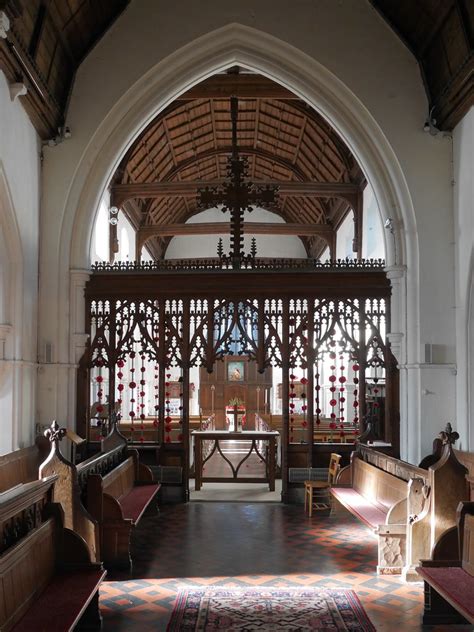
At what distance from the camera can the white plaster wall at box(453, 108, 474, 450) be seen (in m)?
8.16

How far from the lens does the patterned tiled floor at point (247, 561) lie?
195 inches

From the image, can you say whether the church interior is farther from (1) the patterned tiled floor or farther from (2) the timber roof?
(2) the timber roof

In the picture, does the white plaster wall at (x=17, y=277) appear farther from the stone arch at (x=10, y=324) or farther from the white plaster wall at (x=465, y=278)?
the white plaster wall at (x=465, y=278)

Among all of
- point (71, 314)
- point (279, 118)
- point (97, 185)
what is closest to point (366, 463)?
point (71, 314)

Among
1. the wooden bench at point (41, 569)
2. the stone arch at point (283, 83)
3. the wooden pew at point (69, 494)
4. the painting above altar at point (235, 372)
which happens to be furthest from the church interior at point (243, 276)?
the painting above altar at point (235, 372)

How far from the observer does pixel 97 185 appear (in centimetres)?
931

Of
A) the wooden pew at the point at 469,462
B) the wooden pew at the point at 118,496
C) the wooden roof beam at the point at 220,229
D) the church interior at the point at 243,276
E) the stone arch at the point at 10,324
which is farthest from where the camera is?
the wooden roof beam at the point at 220,229

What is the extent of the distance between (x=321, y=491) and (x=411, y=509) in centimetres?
353

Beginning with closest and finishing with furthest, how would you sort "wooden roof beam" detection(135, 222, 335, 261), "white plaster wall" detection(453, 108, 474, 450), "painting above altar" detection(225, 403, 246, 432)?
"white plaster wall" detection(453, 108, 474, 450) < "painting above altar" detection(225, 403, 246, 432) < "wooden roof beam" detection(135, 222, 335, 261)

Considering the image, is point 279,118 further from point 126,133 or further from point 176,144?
point 126,133

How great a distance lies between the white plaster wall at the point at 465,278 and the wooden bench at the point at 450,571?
3296 mm

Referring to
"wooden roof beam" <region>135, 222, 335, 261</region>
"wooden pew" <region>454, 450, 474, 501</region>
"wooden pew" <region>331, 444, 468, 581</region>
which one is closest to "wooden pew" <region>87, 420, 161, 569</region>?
"wooden pew" <region>331, 444, 468, 581</region>

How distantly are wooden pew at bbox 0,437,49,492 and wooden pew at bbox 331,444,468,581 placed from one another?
3.36m

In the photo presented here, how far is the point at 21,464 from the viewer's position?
7770 mm
